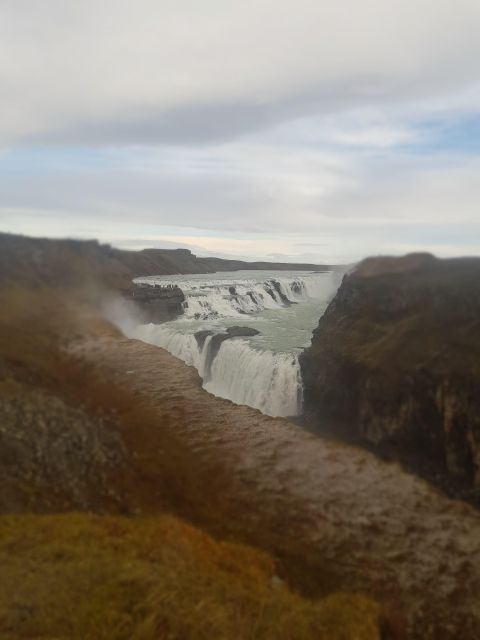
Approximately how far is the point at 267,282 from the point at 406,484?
45017 millimetres

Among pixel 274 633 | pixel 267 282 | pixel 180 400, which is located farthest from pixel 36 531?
pixel 267 282

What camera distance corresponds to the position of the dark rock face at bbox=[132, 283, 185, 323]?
126 feet

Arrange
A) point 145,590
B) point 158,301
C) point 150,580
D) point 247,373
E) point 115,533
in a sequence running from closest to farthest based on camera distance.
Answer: point 145,590 < point 150,580 < point 115,533 < point 247,373 < point 158,301

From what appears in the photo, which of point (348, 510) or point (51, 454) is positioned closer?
point (348, 510)

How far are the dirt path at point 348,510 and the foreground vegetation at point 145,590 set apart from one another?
1056 millimetres

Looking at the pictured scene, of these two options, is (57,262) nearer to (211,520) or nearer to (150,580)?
(211,520)

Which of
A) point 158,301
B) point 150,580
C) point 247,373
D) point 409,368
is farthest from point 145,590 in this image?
point 158,301

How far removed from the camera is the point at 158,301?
3950 centimetres

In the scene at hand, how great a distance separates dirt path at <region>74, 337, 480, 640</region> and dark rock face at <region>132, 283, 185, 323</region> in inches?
866

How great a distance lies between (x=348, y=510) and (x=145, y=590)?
19.0ft

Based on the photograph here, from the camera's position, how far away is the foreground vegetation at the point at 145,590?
6.27 metres

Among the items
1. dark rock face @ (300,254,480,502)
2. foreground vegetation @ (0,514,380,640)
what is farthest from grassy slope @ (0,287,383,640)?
dark rock face @ (300,254,480,502)

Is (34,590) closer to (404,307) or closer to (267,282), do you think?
(404,307)

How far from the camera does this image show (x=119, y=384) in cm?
1748
